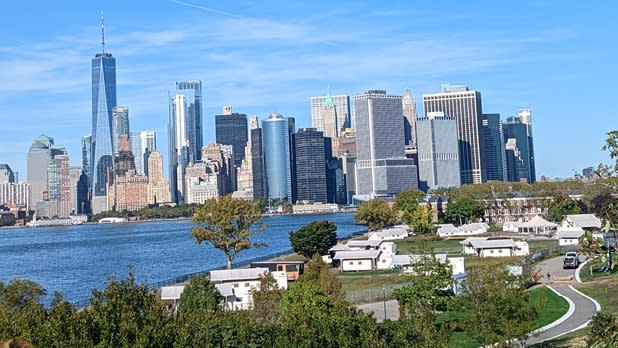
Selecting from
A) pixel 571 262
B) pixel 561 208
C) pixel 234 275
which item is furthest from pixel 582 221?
pixel 234 275

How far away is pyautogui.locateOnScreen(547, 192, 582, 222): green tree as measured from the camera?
10298 cm

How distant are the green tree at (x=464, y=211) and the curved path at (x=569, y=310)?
6620cm

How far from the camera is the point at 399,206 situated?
13238cm

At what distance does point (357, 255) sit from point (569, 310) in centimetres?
2995

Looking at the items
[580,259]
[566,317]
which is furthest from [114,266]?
[566,317]

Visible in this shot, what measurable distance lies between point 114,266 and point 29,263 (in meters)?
18.6

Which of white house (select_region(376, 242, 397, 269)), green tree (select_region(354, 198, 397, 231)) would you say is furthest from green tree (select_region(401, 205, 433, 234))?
white house (select_region(376, 242, 397, 269))

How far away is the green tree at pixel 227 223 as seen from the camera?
60344mm

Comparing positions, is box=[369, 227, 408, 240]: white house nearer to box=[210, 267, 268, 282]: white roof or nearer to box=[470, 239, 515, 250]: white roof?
box=[470, 239, 515, 250]: white roof

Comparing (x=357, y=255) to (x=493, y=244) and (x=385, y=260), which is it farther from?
(x=493, y=244)

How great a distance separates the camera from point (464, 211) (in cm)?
11900

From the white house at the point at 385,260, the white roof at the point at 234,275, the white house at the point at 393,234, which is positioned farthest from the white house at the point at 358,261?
the white house at the point at 393,234

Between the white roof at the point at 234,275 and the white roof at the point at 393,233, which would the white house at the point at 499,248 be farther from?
the white roof at the point at 393,233

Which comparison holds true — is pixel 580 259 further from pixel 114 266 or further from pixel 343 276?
pixel 114 266
